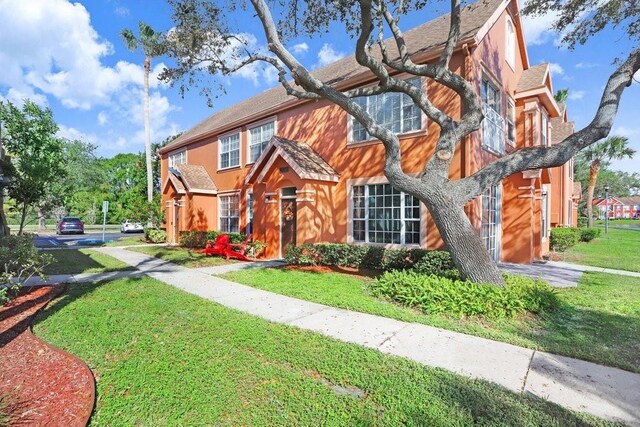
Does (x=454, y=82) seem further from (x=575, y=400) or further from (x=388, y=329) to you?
(x=575, y=400)

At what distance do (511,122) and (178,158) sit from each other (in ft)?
68.8

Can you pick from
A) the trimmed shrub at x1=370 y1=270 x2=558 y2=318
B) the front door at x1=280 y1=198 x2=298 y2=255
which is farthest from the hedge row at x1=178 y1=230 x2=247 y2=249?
the trimmed shrub at x1=370 y1=270 x2=558 y2=318

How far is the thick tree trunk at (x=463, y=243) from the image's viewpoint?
23.1ft

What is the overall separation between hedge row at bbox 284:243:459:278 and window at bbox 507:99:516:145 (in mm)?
7405

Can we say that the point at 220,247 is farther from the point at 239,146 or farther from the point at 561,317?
the point at 561,317

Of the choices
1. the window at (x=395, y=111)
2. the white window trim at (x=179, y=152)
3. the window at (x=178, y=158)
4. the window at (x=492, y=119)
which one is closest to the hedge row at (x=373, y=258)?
the window at (x=395, y=111)

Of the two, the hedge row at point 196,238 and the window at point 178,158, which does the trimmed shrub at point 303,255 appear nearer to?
the hedge row at point 196,238

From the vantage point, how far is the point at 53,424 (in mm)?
3010

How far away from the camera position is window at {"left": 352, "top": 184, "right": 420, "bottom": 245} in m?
10.9

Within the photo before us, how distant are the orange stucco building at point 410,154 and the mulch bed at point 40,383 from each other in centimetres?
855

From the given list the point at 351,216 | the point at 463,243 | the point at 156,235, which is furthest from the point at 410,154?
the point at 156,235

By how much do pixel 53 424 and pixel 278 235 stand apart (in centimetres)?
1119

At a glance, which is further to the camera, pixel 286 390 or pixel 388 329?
pixel 388 329

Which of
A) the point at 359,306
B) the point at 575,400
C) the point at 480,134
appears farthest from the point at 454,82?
the point at 575,400
